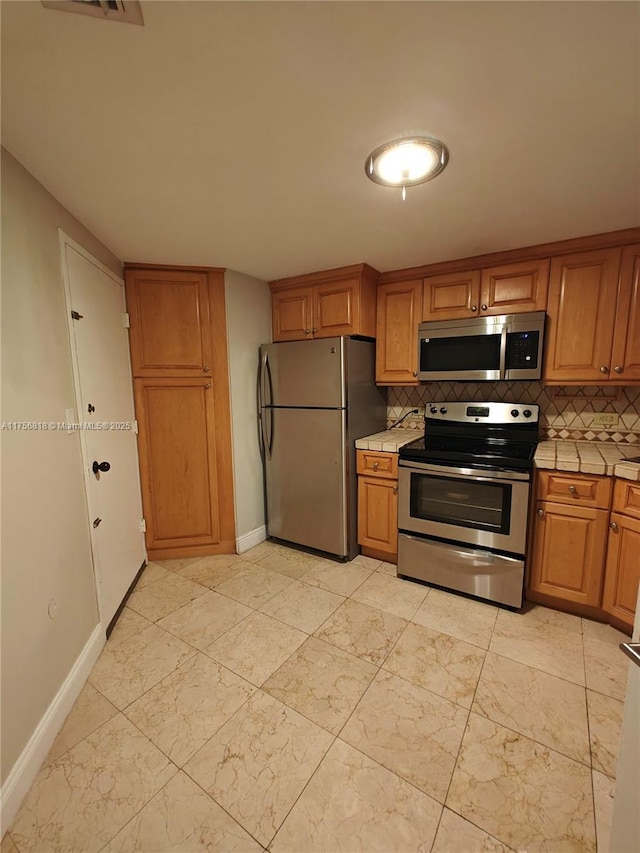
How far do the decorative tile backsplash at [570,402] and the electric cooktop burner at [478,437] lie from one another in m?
0.15

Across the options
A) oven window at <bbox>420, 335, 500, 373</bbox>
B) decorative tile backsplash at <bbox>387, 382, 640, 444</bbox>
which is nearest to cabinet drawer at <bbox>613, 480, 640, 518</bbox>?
decorative tile backsplash at <bbox>387, 382, 640, 444</bbox>

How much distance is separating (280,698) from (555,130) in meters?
2.41

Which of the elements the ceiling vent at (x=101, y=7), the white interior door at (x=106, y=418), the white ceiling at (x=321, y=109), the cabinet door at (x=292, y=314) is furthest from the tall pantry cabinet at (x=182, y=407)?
the ceiling vent at (x=101, y=7)

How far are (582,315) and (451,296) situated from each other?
0.78 meters

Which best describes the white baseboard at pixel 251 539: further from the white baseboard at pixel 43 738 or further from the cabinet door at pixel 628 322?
Answer: the cabinet door at pixel 628 322

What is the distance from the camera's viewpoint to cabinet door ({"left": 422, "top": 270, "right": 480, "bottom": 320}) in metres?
2.37

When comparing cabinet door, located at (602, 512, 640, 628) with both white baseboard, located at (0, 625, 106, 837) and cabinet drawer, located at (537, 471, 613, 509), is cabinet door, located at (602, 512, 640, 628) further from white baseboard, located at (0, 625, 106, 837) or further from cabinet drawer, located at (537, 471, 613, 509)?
white baseboard, located at (0, 625, 106, 837)

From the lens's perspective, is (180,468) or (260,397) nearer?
(180,468)

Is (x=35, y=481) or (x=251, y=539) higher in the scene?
(x=35, y=481)

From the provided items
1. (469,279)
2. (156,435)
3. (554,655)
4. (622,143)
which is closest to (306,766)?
(554,655)

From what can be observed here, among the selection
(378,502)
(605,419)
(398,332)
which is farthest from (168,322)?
(605,419)

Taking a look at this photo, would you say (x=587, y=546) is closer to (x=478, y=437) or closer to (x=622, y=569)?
(x=622, y=569)

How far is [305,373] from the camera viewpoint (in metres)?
2.59

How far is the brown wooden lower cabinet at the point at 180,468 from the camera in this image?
2568 millimetres
